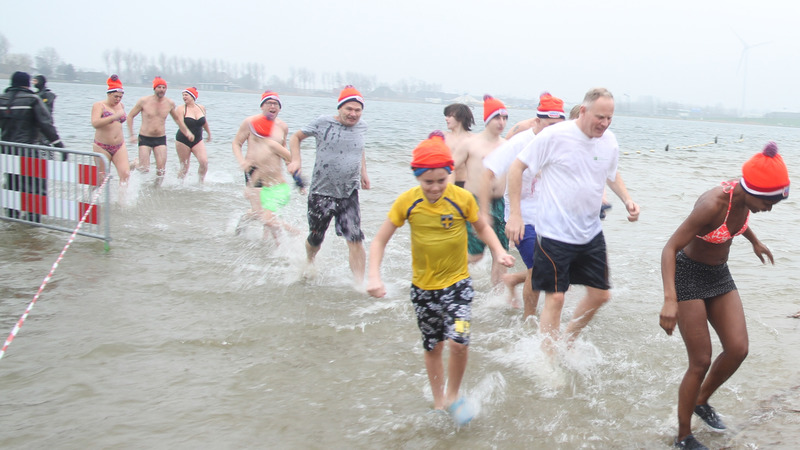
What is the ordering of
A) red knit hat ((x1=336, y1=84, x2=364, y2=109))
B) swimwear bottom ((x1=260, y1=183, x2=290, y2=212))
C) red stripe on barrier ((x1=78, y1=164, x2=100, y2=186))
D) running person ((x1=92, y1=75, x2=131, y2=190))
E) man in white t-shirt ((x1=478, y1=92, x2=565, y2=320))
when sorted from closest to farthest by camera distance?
man in white t-shirt ((x1=478, y1=92, x2=565, y2=320))
red knit hat ((x1=336, y1=84, x2=364, y2=109))
red stripe on barrier ((x1=78, y1=164, x2=100, y2=186))
swimwear bottom ((x1=260, y1=183, x2=290, y2=212))
running person ((x1=92, y1=75, x2=131, y2=190))

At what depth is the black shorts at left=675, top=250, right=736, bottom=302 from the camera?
3803 mm

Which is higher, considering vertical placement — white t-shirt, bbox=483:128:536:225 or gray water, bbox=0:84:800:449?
white t-shirt, bbox=483:128:536:225

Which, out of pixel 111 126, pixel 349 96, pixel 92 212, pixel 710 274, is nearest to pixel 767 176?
pixel 710 274

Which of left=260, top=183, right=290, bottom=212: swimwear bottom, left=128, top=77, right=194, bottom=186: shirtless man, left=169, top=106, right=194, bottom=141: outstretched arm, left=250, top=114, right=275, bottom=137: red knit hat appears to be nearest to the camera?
left=260, top=183, right=290, bottom=212: swimwear bottom

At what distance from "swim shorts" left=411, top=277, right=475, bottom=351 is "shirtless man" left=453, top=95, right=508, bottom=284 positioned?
2.31m

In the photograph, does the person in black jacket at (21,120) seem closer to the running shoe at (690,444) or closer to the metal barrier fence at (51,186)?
the metal barrier fence at (51,186)

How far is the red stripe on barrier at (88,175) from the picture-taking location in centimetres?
778

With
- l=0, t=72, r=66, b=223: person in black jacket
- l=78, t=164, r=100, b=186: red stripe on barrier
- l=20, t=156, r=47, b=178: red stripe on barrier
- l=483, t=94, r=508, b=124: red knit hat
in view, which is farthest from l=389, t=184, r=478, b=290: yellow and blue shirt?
l=0, t=72, r=66, b=223: person in black jacket

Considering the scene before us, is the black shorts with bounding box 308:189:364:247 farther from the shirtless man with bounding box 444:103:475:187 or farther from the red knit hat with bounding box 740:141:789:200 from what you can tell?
the red knit hat with bounding box 740:141:789:200

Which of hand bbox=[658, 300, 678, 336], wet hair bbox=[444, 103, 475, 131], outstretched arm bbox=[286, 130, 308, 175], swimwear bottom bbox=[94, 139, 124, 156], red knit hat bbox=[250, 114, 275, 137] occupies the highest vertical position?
wet hair bbox=[444, 103, 475, 131]

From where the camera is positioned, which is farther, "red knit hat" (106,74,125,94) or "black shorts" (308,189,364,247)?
"red knit hat" (106,74,125,94)

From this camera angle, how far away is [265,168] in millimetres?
8133

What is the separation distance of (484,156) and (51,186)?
5806mm

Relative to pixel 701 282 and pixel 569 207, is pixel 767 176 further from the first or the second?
pixel 569 207
